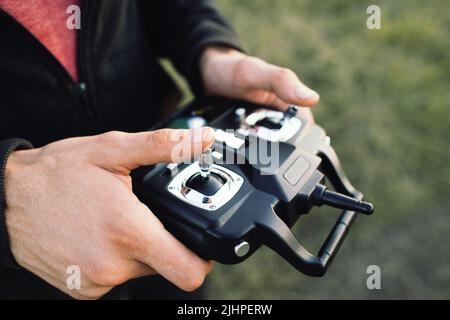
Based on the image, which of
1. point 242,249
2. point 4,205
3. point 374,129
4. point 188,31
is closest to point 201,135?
point 242,249

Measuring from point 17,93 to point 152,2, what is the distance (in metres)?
0.43

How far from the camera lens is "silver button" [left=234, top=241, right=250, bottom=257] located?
66 centimetres

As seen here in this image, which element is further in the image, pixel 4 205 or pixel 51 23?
pixel 51 23

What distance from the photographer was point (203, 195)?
70 centimetres

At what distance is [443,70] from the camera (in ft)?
6.67

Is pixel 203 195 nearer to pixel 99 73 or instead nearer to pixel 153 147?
pixel 153 147

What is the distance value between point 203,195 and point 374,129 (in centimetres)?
132

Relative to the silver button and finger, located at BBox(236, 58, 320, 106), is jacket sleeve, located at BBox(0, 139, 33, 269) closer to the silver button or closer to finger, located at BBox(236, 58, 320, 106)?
the silver button

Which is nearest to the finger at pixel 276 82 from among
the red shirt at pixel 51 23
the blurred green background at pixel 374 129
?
the red shirt at pixel 51 23

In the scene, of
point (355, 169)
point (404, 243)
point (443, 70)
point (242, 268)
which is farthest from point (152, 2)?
point (443, 70)

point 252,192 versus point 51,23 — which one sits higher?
point 51,23

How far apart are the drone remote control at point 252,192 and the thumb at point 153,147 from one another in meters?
0.05

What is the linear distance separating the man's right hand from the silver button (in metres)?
0.07

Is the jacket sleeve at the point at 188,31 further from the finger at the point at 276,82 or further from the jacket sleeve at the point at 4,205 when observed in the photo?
the jacket sleeve at the point at 4,205
